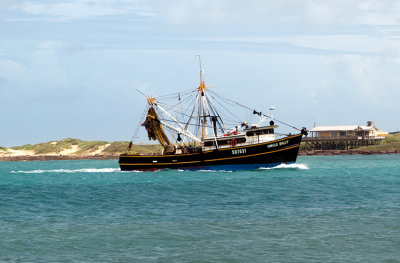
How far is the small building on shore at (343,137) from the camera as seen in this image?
14000cm

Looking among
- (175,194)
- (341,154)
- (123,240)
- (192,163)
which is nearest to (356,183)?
(175,194)

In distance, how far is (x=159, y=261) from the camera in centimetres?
1769

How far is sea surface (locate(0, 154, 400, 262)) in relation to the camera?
18578mm

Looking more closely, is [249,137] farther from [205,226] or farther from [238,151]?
[205,226]

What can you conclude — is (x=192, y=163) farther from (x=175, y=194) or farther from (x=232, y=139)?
(x=175, y=194)

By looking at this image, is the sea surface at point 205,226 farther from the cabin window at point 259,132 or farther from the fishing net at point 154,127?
the fishing net at point 154,127

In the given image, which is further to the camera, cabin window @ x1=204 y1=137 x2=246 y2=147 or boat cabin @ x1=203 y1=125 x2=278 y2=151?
cabin window @ x1=204 y1=137 x2=246 y2=147

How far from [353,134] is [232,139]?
282 feet

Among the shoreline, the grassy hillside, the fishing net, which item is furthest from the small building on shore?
the fishing net

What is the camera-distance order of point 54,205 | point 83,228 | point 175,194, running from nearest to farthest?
point 83,228 → point 54,205 → point 175,194

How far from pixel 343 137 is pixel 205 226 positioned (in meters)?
121

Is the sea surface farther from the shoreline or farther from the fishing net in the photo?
the shoreline

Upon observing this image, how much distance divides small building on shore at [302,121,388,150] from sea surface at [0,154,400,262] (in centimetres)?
10376

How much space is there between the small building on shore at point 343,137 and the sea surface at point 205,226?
340 feet
